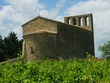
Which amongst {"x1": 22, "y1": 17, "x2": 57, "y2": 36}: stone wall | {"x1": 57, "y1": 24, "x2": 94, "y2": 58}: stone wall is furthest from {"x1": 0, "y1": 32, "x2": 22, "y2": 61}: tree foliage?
{"x1": 57, "y1": 24, "x2": 94, "y2": 58}: stone wall

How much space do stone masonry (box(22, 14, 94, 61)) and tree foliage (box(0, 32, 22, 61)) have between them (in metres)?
4.67

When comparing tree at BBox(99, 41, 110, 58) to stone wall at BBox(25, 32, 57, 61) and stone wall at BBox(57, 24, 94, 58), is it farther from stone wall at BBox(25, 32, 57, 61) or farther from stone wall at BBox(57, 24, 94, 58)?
stone wall at BBox(25, 32, 57, 61)

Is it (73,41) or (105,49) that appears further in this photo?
(105,49)

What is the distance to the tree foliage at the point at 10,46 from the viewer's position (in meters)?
37.1

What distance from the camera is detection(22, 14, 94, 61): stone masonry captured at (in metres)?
29.1

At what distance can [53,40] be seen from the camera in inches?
1177

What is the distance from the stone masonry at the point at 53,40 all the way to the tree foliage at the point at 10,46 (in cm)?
467

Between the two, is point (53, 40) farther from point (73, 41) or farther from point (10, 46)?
point (10, 46)

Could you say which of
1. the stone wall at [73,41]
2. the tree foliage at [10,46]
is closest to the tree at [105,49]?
the stone wall at [73,41]

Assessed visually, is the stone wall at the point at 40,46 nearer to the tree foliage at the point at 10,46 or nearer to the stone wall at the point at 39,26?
the stone wall at the point at 39,26

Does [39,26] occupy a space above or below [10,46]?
above

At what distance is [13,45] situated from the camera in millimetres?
38156

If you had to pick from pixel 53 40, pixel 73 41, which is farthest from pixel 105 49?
pixel 53 40

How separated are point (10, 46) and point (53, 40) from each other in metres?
9.74
